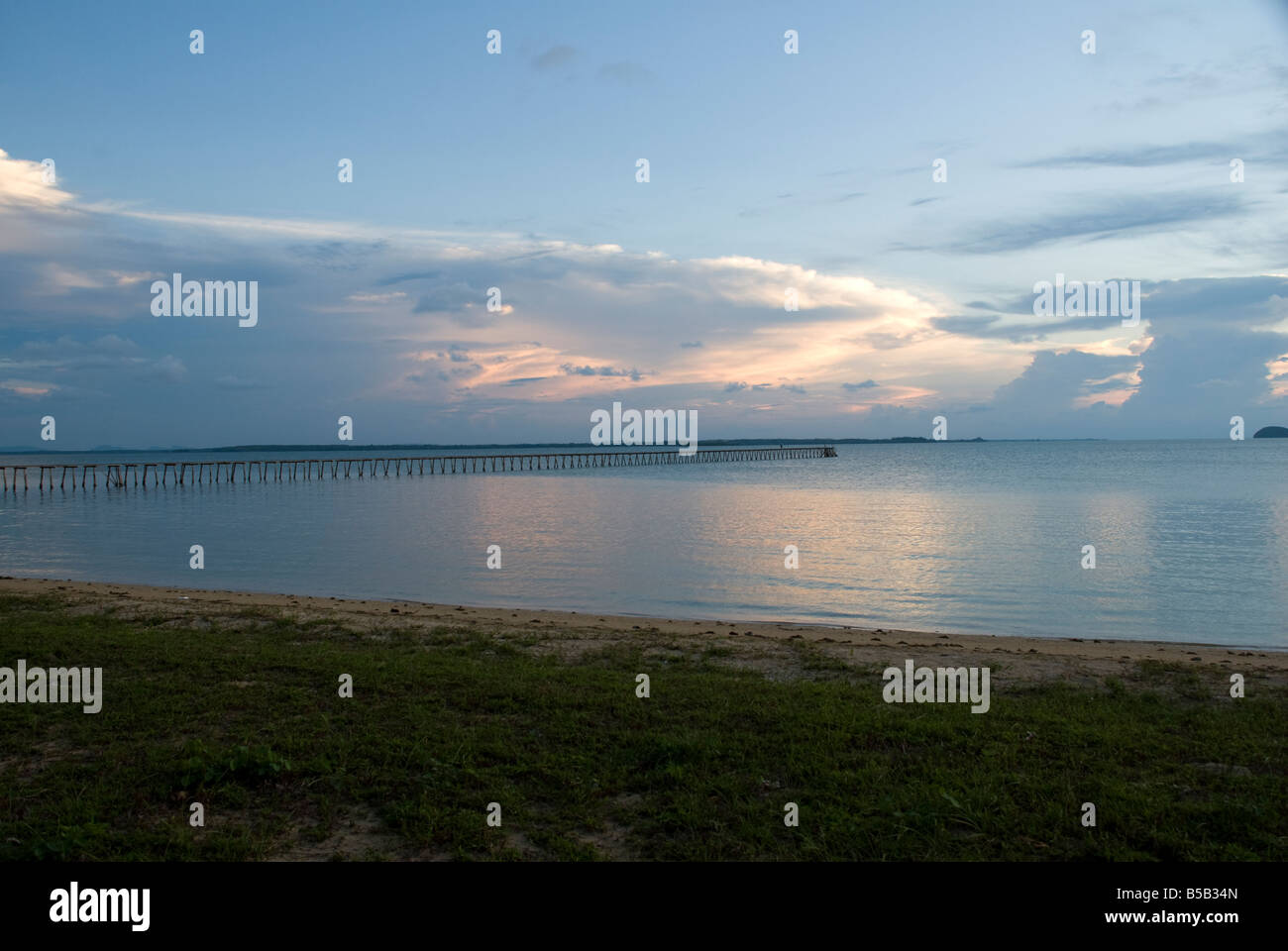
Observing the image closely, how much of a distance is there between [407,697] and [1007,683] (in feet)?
19.9

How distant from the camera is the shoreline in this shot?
10.6 meters

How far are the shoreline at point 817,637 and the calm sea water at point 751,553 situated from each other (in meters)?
2.27

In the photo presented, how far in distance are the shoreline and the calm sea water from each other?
227cm

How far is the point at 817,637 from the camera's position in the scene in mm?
13711

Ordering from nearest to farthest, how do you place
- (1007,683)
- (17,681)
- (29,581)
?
(17,681) < (1007,683) < (29,581)

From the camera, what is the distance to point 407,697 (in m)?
7.78

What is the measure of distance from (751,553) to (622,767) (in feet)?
77.6
